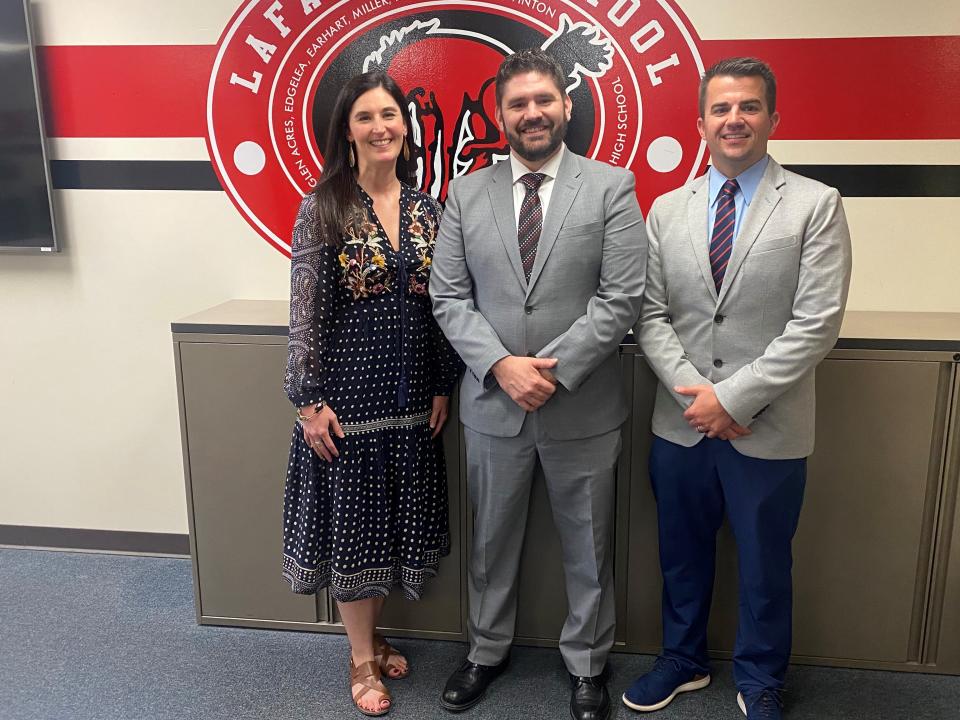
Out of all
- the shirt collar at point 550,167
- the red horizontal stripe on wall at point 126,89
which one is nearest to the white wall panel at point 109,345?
the red horizontal stripe on wall at point 126,89

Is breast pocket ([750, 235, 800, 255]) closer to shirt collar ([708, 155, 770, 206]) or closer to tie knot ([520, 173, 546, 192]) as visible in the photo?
shirt collar ([708, 155, 770, 206])

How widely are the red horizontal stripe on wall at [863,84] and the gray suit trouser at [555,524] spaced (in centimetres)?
134

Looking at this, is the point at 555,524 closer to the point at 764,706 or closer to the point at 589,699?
the point at 589,699

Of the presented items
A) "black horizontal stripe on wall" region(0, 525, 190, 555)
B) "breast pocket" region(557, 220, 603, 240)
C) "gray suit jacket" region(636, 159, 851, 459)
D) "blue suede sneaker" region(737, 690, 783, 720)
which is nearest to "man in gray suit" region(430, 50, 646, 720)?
"breast pocket" region(557, 220, 603, 240)

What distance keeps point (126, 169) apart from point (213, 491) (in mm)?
1285

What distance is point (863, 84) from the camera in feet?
8.93

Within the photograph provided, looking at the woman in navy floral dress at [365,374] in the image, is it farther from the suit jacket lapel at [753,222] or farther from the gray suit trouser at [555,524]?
the suit jacket lapel at [753,222]

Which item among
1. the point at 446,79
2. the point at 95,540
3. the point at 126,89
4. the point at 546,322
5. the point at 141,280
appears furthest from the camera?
the point at 95,540

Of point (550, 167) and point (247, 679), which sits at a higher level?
point (550, 167)

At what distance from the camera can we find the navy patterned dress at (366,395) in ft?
7.50

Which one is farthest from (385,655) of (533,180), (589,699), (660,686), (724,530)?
(533,180)

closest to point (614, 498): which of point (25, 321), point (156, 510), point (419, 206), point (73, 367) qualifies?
point (419, 206)

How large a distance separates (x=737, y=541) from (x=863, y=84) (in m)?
1.57

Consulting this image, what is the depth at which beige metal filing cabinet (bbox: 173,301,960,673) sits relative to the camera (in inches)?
97.8
